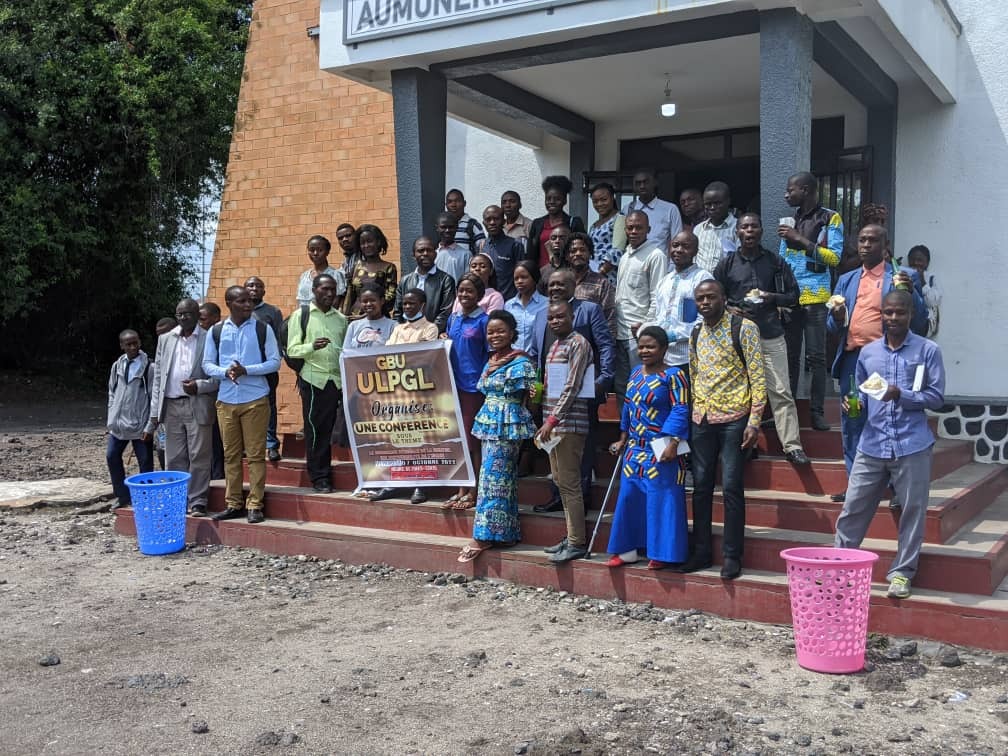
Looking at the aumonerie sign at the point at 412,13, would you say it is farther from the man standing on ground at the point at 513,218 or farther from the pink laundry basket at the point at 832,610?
the pink laundry basket at the point at 832,610

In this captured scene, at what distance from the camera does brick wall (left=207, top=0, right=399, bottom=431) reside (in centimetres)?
1125

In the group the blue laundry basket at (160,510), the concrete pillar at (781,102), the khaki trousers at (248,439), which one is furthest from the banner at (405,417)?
the concrete pillar at (781,102)

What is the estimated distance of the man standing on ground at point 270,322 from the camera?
27.6ft

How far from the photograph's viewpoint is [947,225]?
9.04m

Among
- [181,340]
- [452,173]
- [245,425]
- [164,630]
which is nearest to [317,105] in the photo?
[452,173]

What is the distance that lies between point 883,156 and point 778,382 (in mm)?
4055

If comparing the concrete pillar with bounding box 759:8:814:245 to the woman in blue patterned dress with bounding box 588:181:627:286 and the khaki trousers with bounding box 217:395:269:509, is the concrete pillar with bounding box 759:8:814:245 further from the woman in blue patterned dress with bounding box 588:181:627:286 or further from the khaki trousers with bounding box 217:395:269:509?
the khaki trousers with bounding box 217:395:269:509

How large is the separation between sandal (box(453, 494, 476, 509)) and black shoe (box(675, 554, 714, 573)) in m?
1.84

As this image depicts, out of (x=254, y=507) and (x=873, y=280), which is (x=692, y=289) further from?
(x=254, y=507)

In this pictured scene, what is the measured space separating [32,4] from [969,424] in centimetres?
1699

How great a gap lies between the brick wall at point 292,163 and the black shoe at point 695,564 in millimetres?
6298

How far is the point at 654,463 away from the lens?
19.1ft

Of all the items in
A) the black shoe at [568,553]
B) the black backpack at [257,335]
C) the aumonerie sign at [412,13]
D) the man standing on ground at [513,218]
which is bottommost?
the black shoe at [568,553]

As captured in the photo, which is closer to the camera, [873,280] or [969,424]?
[873,280]
